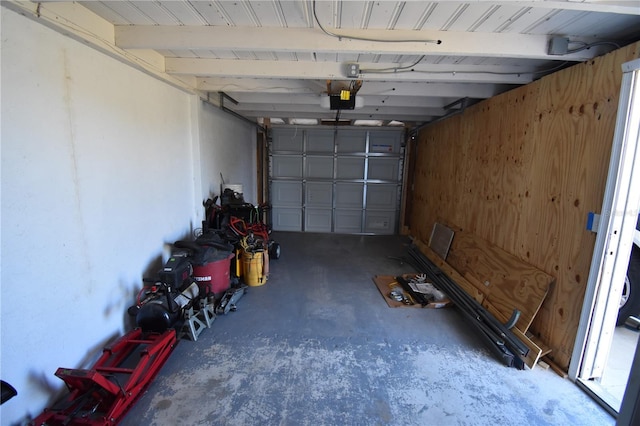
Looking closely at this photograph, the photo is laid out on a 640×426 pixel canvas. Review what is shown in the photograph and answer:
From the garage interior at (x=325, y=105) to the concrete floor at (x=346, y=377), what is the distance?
0.01 meters

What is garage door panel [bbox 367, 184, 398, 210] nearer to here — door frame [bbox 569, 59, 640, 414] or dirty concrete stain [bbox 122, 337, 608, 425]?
dirty concrete stain [bbox 122, 337, 608, 425]

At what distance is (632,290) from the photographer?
96.2 inches

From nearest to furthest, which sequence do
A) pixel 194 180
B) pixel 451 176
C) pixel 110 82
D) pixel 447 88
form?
pixel 110 82 → pixel 447 88 → pixel 194 180 → pixel 451 176

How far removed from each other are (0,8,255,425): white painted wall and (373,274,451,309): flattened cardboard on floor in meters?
2.42

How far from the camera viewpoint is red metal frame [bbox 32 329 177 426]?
1427 mm

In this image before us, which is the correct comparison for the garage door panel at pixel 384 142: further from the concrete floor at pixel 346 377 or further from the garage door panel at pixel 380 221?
the concrete floor at pixel 346 377

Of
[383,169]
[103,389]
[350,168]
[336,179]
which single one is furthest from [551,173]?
[336,179]

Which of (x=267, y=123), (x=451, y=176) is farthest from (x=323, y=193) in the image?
(x=451, y=176)

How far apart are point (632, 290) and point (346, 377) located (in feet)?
8.69

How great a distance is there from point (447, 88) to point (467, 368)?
2700 mm

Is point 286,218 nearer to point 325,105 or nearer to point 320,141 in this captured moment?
point 320,141

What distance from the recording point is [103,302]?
1.98 meters

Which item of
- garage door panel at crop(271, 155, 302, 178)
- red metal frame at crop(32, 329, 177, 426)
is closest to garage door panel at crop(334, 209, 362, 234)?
garage door panel at crop(271, 155, 302, 178)

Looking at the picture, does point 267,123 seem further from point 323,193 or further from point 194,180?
point 194,180
